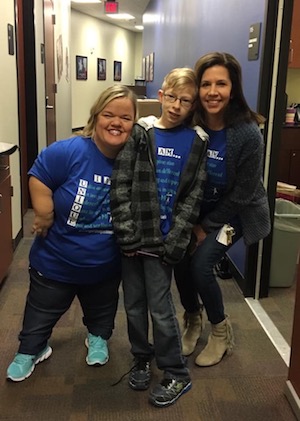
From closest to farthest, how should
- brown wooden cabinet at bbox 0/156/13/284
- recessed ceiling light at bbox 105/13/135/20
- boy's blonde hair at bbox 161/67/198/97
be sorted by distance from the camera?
1. boy's blonde hair at bbox 161/67/198/97
2. brown wooden cabinet at bbox 0/156/13/284
3. recessed ceiling light at bbox 105/13/135/20

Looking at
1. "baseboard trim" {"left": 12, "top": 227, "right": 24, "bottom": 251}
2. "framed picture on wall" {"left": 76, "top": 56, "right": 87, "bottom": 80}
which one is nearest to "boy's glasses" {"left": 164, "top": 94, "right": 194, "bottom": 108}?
"baseboard trim" {"left": 12, "top": 227, "right": 24, "bottom": 251}

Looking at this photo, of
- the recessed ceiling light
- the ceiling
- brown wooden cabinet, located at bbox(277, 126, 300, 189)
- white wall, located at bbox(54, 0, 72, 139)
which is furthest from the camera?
the recessed ceiling light

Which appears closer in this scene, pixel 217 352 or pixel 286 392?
pixel 286 392

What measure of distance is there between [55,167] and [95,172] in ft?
0.48

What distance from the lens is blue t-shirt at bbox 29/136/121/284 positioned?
1.81 m

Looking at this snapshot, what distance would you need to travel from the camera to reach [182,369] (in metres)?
1.92

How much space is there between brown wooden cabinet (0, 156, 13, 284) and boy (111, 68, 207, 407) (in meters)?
1.16

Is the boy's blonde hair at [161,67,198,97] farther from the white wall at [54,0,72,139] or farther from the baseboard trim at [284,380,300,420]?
the white wall at [54,0,72,139]

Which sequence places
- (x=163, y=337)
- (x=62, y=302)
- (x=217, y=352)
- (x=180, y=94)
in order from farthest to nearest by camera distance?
(x=217, y=352) → (x=62, y=302) → (x=163, y=337) → (x=180, y=94)

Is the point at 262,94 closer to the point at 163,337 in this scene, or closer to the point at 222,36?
the point at 222,36

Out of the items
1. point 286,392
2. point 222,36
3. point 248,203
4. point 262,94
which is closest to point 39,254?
point 248,203

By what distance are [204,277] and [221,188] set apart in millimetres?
370

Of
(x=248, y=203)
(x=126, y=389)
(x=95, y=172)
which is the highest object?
(x=95, y=172)

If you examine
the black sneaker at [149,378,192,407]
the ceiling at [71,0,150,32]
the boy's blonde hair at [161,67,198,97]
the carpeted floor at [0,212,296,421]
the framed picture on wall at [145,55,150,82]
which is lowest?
the carpeted floor at [0,212,296,421]
